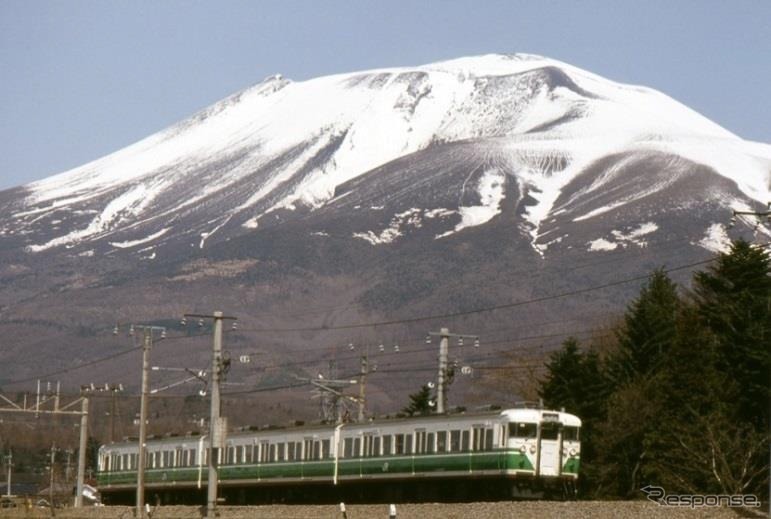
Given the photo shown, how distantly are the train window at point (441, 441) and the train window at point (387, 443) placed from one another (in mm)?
3037

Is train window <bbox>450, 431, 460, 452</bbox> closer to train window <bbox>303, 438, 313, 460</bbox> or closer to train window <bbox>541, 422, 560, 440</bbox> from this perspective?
train window <bbox>541, 422, 560, 440</bbox>

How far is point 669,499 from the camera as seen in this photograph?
45312 millimetres

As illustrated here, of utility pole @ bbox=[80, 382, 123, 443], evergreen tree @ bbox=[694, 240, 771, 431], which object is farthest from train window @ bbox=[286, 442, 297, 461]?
utility pole @ bbox=[80, 382, 123, 443]

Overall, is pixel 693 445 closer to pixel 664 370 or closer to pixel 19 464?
pixel 664 370

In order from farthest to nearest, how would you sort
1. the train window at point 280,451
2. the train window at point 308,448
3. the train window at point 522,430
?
1. the train window at point 280,451
2. the train window at point 308,448
3. the train window at point 522,430

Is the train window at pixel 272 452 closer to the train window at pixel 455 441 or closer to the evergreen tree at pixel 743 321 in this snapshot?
the train window at pixel 455 441

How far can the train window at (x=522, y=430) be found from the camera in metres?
50.8

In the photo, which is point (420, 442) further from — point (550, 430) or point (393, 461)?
point (550, 430)

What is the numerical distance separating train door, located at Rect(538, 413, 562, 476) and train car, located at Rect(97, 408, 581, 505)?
29 mm

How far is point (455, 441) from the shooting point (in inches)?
2068

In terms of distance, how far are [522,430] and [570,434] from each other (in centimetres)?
273

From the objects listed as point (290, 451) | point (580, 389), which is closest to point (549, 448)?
point (290, 451)

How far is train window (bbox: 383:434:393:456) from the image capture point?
5628 cm

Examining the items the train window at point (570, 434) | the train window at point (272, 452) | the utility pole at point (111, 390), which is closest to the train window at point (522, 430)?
the train window at point (570, 434)
